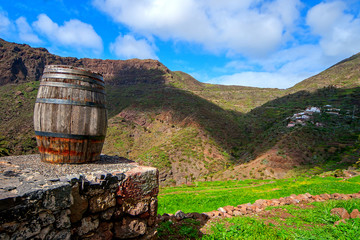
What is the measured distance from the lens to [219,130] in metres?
35.8

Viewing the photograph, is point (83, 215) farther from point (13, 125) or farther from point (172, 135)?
point (13, 125)

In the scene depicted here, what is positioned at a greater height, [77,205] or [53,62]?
[53,62]

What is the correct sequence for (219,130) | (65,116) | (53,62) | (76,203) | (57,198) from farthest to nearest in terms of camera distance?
(53,62) < (219,130) < (65,116) < (76,203) < (57,198)

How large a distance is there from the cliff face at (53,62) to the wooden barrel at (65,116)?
72.7 m

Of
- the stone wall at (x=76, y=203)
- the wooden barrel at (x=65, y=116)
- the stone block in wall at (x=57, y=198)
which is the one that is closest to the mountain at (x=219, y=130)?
the wooden barrel at (x=65, y=116)

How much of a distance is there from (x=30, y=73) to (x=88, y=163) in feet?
276

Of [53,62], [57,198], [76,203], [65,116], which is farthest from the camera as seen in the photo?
[53,62]

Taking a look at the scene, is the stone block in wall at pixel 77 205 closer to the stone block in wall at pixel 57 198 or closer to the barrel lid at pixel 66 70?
the stone block in wall at pixel 57 198

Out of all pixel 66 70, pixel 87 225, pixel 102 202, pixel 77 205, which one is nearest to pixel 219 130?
pixel 66 70

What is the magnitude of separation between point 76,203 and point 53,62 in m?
93.1

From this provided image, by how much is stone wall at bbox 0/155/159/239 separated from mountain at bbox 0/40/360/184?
1211 centimetres

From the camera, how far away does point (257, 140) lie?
1270 inches

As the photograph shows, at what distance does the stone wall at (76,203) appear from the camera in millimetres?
1846

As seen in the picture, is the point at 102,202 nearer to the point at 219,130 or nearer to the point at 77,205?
the point at 77,205
